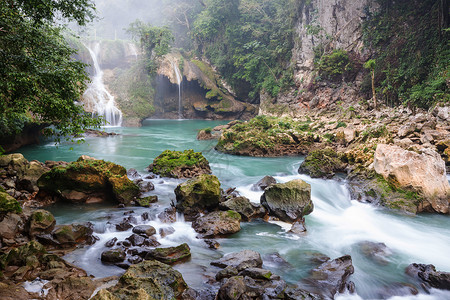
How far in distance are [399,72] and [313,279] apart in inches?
792

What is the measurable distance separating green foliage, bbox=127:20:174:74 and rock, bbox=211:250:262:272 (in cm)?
3178

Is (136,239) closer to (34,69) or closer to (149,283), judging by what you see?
(149,283)

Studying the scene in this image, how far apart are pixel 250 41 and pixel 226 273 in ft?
115

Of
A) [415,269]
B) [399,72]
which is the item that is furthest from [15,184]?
[399,72]

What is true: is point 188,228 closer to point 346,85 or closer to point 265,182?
point 265,182

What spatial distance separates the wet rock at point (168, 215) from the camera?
774cm

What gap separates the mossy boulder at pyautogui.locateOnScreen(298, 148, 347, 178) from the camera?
41.0 feet

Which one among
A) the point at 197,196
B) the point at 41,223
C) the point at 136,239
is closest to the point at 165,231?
the point at 136,239

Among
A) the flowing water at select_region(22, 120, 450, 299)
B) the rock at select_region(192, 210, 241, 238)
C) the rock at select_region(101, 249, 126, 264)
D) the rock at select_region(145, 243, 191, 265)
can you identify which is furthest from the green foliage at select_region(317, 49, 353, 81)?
the rock at select_region(101, 249, 126, 264)

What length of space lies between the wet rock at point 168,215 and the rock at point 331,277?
396 cm

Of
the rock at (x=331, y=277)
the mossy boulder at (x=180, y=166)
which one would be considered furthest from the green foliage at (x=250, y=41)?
the rock at (x=331, y=277)

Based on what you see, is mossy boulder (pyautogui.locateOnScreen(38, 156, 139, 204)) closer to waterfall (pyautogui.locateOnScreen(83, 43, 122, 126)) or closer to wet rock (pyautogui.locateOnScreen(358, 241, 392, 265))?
wet rock (pyautogui.locateOnScreen(358, 241, 392, 265))

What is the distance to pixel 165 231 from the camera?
715 centimetres

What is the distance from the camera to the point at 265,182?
36.1ft
